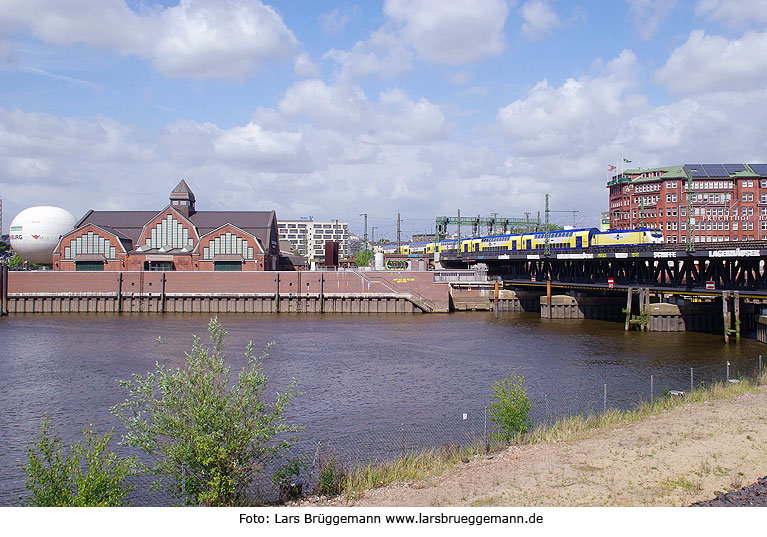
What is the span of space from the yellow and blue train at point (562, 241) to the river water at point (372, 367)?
11.7 metres

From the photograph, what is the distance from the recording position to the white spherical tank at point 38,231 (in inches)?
4178

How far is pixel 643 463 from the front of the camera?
18.1 meters

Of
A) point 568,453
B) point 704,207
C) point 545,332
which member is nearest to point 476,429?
point 568,453

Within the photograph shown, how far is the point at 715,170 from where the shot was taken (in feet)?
365

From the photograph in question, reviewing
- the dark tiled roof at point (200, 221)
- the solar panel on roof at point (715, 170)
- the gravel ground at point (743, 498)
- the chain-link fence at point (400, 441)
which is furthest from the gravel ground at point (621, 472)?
the solar panel on roof at point (715, 170)

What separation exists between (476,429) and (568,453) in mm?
6564

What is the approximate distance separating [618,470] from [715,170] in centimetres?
11064

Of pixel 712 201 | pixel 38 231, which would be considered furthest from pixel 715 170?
pixel 38 231

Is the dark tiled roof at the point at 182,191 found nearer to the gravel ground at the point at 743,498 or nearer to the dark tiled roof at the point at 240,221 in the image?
the dark tiled roof at the point at 240,221

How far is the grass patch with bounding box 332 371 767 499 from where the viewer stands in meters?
17.9

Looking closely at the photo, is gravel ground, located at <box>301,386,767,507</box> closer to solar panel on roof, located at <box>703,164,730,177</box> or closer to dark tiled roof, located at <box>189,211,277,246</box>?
dark tiled roof, located at <box>189,211,277,246</box>

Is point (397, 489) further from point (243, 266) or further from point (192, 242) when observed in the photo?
point (192, 242)

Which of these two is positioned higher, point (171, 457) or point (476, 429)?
point (171, 457)

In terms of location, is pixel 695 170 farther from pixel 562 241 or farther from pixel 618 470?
pixel 618 470
